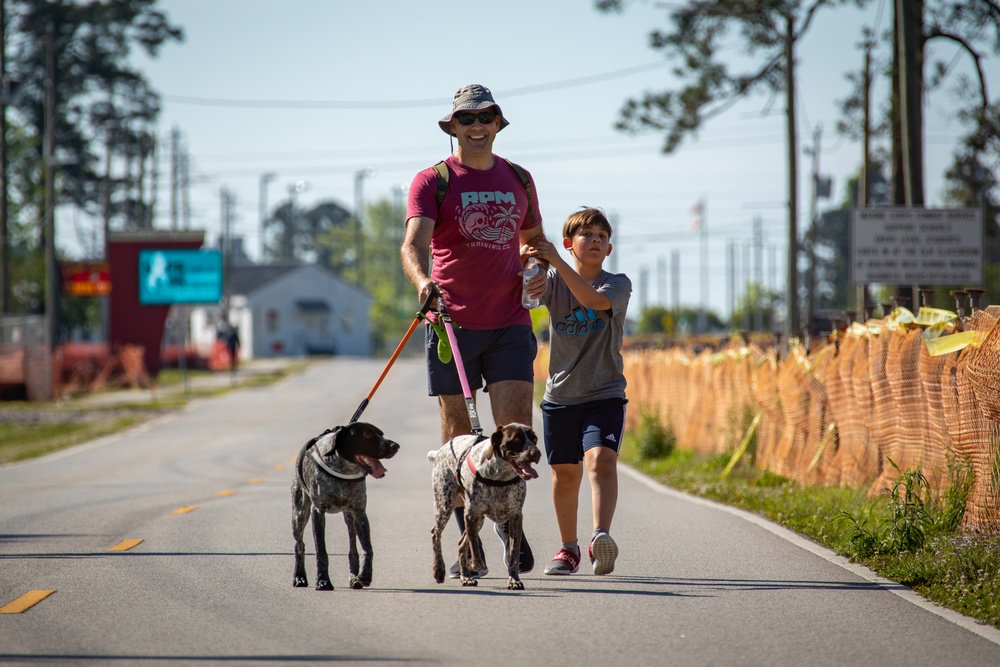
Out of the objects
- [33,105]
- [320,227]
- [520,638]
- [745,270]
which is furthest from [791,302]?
[320,227]

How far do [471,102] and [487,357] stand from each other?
Result: 1.34m

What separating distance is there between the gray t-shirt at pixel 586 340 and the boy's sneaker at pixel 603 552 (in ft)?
2.44

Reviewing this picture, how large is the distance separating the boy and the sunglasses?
677mm

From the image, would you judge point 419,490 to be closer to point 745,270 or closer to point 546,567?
point 546,567

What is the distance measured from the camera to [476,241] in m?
6.88

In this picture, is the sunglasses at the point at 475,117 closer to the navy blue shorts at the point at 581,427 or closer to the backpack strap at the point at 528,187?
the backpack strap at the point at 528,187

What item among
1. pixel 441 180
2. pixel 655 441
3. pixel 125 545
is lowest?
pixel 655 441

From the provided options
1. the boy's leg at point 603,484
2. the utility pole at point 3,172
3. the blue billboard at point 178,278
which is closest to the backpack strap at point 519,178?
the boy's leg at point 603,484

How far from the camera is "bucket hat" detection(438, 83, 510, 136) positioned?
271 inches

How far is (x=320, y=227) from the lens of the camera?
14800 centimetres

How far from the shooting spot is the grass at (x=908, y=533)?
6.46m

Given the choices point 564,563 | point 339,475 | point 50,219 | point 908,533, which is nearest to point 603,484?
point 564,563

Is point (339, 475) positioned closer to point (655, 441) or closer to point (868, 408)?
point (868, 408)

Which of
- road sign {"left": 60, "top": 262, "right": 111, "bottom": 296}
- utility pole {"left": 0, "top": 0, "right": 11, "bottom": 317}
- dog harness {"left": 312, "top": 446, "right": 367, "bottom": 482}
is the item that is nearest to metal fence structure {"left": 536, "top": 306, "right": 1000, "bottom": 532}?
dog harness {"left": 312, "top": 446, "right": 367, "bottom": 482}
